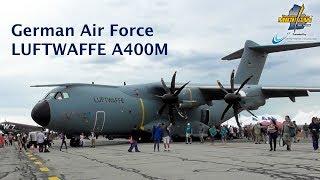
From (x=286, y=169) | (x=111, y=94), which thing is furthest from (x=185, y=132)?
(x=286, y=169)

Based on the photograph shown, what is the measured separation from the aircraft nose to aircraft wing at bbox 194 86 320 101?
1173 centimetres

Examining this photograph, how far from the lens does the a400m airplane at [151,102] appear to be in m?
27.5

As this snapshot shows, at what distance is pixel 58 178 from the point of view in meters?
10.1

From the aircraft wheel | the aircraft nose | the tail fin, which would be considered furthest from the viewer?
the tail fin

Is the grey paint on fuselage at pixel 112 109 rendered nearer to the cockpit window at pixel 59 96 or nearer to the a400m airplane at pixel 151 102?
the a400m airplane at pixel 151 102

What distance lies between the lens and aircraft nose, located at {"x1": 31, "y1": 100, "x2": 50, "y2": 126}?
26375 millimetres

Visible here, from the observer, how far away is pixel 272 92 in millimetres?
34031

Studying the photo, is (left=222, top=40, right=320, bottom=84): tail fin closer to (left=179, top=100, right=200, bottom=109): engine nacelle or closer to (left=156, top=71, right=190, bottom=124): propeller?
(left=179, top=100, right=200, bottom=109): engine nacelle

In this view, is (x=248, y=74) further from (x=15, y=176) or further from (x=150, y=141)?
(x=15, y=176)

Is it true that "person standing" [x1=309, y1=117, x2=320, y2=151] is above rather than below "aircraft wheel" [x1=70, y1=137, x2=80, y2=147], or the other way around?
above

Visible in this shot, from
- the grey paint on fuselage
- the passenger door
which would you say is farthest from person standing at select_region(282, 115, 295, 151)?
the passenger door

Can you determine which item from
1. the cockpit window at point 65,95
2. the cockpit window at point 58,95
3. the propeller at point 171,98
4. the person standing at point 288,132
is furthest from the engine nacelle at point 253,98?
the cockpit window at point 58,95

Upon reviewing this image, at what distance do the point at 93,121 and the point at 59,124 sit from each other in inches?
88.9

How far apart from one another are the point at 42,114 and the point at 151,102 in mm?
8802
